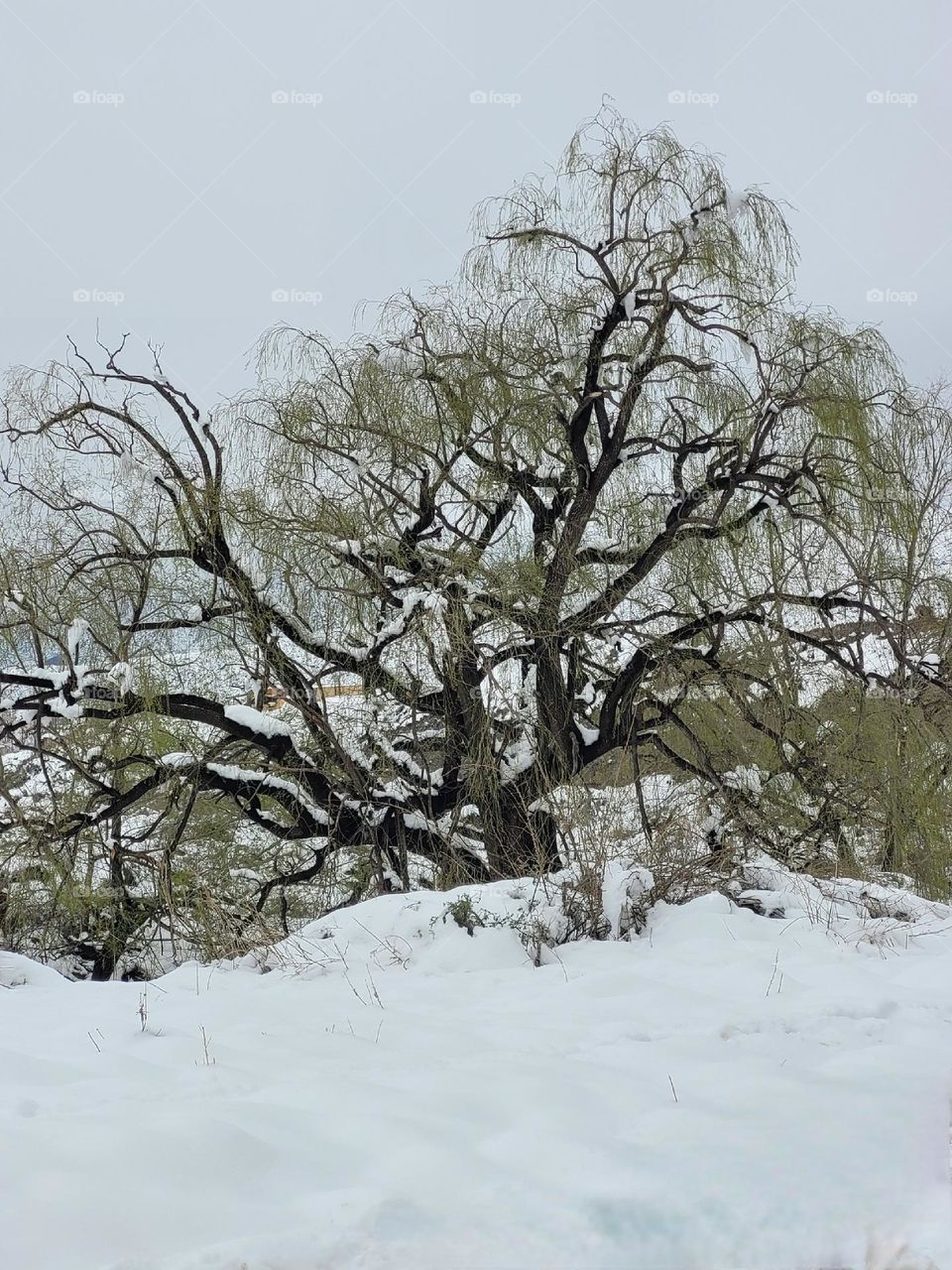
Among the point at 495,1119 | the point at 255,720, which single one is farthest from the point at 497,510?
the point at 495,1119

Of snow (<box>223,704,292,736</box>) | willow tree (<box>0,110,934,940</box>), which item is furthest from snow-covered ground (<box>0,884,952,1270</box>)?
snow (<box>223,704,292,736</box>)

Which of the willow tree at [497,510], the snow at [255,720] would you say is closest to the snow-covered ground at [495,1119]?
the willow tree at [497,510]

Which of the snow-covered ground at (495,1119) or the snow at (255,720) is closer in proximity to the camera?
the snow-covered ground at (495,1119)

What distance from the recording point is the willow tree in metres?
6.96

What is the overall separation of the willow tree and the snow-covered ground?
122 inches

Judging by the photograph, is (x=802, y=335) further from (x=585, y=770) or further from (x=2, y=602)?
(x=2, y=602)

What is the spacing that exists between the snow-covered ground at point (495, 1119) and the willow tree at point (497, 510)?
10.1ft

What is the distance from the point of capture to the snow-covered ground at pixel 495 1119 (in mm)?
1916

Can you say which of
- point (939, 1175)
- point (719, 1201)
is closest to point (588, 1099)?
point (719, 1201)

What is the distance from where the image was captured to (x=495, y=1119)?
247 cm

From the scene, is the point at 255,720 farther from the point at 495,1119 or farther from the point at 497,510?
the point at 495,1119

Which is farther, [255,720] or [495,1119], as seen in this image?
[255,720]

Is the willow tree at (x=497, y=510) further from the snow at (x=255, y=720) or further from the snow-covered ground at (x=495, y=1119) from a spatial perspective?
the snow-covered ground at (x=495, y=1119)

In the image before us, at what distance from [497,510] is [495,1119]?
577 cm
